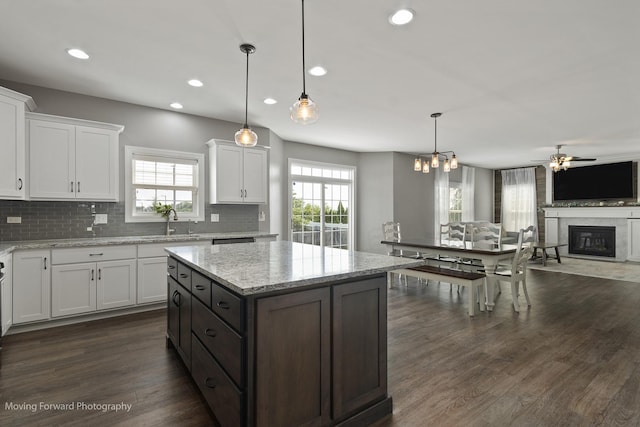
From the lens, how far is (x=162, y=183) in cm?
452

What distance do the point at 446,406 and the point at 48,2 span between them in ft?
12.2

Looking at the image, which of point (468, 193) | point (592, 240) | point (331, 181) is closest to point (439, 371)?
point (331, 181)

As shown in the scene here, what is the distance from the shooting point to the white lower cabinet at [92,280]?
3.39m

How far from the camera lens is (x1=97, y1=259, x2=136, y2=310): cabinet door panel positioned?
361 cm

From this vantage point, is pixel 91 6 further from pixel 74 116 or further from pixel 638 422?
pixel 638 422

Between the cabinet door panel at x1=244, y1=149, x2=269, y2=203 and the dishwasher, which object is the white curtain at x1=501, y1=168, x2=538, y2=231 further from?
the dishwasher

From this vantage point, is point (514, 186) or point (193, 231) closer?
point (193, 231)

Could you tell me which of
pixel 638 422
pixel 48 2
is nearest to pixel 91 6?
pixel 48 2

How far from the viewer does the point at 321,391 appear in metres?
1.70

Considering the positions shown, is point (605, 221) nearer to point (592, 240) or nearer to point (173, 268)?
point (592, 240)

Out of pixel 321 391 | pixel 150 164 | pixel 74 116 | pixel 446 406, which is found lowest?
pixel 446 406

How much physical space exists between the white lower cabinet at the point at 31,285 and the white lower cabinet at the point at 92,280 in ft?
0.18

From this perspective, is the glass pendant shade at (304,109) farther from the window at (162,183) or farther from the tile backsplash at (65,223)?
the tile backsplash at (65,223)

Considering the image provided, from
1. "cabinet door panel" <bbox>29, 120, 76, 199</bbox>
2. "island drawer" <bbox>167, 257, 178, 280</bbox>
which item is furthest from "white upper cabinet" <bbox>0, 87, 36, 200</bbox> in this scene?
"island drawer" <bbox>167, 257, 178, 280</bbox>
